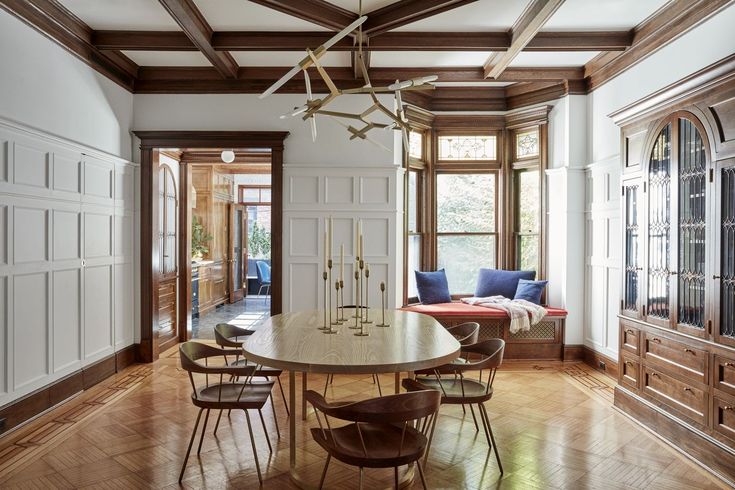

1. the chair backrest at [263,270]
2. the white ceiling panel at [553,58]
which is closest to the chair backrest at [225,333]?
the white ceiling panel at [553,58]

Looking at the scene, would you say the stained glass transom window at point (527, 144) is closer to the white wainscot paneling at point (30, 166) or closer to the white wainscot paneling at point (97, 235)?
the white wainscot paneling at point (97, 235)

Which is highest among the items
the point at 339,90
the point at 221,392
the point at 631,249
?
the point at 339,90

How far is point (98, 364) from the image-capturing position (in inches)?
191

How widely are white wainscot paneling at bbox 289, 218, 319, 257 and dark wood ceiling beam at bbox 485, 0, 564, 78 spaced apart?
249cm

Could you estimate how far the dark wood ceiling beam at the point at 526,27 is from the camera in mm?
3791

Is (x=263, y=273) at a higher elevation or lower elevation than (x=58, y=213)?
lower

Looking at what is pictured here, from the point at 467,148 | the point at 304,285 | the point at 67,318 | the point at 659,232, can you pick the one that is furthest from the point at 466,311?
the point at 67,318

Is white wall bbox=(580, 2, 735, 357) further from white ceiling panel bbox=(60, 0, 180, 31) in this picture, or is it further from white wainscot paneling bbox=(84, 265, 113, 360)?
white wainscot paneling bbox=(84, 265, 113, 360)

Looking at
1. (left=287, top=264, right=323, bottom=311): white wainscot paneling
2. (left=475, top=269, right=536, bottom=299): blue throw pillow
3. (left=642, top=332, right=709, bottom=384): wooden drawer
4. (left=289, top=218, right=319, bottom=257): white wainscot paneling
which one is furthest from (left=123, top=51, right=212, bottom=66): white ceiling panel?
(left=642, top=332, right=709, bottom=384): wooden drawer

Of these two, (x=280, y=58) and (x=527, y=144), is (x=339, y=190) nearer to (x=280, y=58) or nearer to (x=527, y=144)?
(x=280, y=58)

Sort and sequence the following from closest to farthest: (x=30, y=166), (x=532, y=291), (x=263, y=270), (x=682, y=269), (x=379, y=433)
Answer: (x=379, y=433) < (x=682, y=269) < (x=30, y=166) < (x=532, y=291) < (x=263, y=270)

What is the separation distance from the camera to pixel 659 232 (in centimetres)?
372

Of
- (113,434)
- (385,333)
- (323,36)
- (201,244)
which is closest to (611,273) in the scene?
(385,333)

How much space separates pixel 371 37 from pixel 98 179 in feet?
9.41
